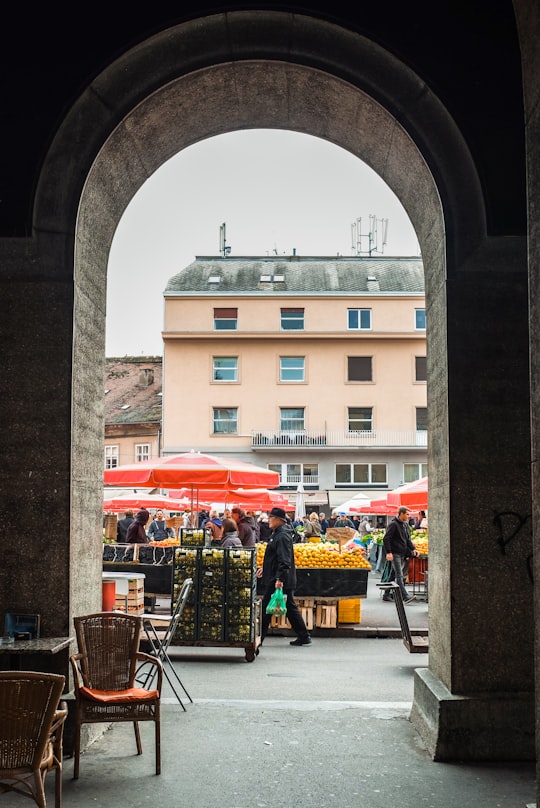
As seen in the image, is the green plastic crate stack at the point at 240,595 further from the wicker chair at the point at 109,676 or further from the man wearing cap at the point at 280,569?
the wicker chair at the point at 109,676

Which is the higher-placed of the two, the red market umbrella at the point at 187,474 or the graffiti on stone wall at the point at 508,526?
the red market umbrella at the point at 187,474

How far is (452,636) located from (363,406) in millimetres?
43017

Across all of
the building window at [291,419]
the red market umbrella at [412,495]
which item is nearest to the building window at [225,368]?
the building window at [291,419]

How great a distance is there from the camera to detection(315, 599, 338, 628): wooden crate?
15.6 m

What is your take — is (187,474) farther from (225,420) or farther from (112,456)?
(112,456)

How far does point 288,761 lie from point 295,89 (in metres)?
5.64

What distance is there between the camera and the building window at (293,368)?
5000 cm

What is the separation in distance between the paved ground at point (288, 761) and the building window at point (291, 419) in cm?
3891

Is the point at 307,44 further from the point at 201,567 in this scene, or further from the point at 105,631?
the point at 201,567

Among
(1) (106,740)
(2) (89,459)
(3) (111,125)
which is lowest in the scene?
(1) (106,740)

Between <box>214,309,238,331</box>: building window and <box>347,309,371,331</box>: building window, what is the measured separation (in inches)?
242

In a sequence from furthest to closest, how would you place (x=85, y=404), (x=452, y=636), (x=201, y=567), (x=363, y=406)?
(x=363, y=406)
(x=201, y=567)
(x=85, y=404)
(x=452, y=636)

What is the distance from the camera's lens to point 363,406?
1971 inches

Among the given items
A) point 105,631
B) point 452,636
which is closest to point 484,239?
point 452,636
